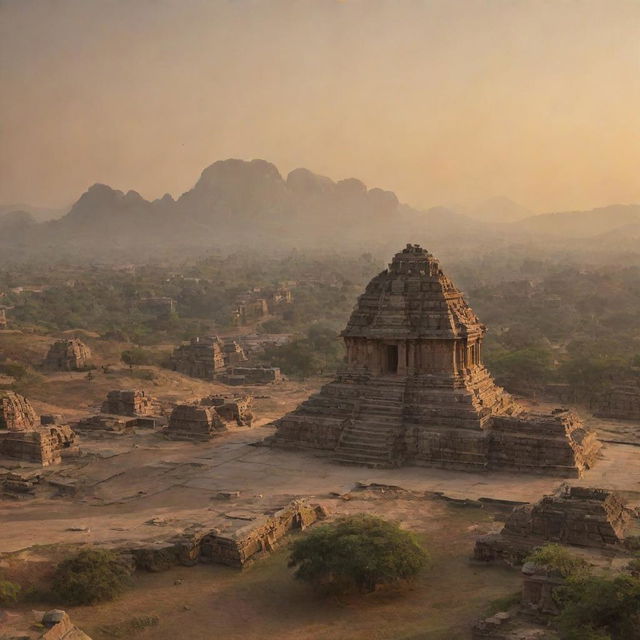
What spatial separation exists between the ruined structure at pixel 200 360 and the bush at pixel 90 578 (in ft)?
96.8

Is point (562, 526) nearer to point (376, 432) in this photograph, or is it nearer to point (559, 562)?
point (559, 562)

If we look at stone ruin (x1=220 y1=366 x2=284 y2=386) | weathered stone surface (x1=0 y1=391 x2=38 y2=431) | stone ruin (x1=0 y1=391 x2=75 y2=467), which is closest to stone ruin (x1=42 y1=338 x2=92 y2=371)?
stone ruin (x1=220 y1=366 x2=284 y2=386)

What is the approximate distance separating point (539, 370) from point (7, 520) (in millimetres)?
25817

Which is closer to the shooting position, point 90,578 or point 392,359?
point 90,578

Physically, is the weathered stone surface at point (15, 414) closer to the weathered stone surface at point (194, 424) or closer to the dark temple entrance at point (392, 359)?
the weathered stone surface at point (194, 424)

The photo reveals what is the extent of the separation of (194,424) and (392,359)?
24.9 ft

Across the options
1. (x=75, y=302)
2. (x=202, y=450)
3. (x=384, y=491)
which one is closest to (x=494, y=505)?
(x=384, y=491)

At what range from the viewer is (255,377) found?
4378 centimetres

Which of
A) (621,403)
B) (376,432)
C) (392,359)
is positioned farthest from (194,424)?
(621,403)

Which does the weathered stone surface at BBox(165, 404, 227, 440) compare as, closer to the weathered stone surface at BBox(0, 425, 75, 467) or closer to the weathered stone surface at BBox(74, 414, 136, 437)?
the weathered stone surface at BBox(74, 414, 136, 437)

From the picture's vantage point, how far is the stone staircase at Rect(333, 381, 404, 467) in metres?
24.4

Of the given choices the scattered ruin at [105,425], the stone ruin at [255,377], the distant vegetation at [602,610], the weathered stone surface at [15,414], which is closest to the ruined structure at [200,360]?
the stone ruin at [255,377]

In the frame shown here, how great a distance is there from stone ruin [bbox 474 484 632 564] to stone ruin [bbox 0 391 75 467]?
14446 millimetres

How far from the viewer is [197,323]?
240ft
